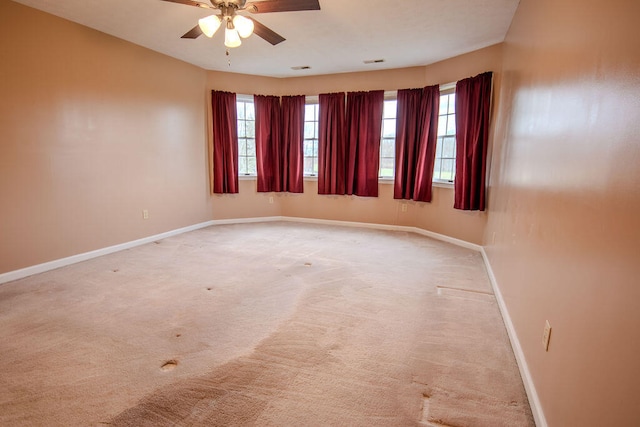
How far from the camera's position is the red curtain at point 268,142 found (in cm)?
569

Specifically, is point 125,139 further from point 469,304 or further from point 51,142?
point 469,304

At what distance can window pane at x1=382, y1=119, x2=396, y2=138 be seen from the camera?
5.28 m

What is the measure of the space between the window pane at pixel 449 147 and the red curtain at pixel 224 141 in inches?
134

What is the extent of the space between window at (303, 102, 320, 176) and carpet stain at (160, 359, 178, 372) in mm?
4402

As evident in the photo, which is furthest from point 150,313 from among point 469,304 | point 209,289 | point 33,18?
point 33,18

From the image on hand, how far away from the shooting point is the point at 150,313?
2.49 metres

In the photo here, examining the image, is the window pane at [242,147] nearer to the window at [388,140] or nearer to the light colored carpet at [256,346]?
the window at [388,140]

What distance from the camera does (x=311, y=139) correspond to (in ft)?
19.2

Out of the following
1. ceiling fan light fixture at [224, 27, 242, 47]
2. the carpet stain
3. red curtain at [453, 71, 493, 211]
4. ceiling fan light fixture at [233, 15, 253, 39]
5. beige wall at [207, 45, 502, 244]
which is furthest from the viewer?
beige wall at [207, 45, 502, 244]

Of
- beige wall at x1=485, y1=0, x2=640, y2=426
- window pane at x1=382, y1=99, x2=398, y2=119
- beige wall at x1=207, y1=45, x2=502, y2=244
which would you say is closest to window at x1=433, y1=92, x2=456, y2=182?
beige wall at x1=207, y1=45, x2=502, y2=244

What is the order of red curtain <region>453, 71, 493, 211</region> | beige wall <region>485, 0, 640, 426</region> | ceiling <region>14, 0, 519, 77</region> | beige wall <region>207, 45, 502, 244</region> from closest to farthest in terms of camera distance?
beige wall <region>485, 0, 640, 426</region> < ceiling <region>14, 0, 519, 77</region> < red curtain <region>453, 71, 493, 211</region> < beige wall <region>207, 45, 502, 244</region>

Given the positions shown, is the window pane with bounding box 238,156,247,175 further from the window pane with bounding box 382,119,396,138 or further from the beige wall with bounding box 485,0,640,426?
the beige wall with bounding box 485,0,640,426

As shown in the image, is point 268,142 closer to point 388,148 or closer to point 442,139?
point 388,148

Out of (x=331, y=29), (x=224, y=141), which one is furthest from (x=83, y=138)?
(x=331, y=29)
